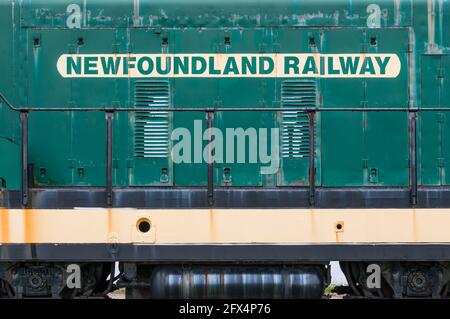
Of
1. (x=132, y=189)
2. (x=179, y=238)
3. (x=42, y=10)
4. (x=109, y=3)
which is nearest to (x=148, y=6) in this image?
(x=109, y=3)

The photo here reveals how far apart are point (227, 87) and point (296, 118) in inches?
27.6

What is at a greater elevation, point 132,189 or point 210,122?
point 210,122

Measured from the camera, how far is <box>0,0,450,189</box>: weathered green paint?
23.5ft

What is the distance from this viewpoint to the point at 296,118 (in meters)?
7.21

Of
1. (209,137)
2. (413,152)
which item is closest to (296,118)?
(209,137)

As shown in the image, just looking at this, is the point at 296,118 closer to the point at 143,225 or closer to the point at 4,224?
the point at 143,225

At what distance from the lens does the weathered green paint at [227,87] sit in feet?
23.5

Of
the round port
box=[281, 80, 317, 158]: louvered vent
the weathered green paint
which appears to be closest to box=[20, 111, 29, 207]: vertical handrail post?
the weathered green paint

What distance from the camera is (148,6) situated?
24.0 feet

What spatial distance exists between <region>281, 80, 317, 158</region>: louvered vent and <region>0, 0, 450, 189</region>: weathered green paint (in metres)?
0.07

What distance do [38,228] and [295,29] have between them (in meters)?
2.97

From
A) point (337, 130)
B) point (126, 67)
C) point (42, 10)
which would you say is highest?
point (42, 10)

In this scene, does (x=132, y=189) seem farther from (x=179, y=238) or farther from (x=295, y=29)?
(x=295, y=29)

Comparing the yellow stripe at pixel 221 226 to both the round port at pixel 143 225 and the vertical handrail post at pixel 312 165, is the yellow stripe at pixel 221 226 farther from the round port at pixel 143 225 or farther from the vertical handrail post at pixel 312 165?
the vertical handrail post at pixel 312 165
